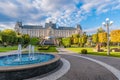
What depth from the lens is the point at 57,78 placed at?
24.8 ft

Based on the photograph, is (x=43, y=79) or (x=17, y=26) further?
(x=17, y=26)

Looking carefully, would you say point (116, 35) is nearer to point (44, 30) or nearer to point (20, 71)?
point (20, 71)

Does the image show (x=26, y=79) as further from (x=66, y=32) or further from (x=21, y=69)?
(x=66, y=32)

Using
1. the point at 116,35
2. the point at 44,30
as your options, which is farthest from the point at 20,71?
the point at 44,30

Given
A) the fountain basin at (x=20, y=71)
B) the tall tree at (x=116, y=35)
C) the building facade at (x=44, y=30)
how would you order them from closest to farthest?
the fountain basin at (x=20, y=71)
the tall tree at (x=116, y=35)
the building facade at (x=44, y=30)

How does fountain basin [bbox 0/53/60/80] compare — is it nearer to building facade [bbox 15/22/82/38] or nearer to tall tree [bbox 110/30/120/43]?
tall tree [bbox 110/30/120/43]

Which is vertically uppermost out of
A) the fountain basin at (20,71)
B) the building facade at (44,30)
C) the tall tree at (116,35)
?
the building facade at (44,30)

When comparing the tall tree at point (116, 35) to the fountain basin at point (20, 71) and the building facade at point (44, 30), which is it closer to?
the fountain basin at point (20, 71)

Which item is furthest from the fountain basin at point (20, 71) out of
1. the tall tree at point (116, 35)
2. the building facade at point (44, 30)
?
the building facade at point (44, 30)

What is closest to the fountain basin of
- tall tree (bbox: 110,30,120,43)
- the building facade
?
tall tree (bbox: 110,30,120,43)

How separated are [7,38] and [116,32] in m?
43.3

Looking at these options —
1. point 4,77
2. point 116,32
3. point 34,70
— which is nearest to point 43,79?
point 34,70

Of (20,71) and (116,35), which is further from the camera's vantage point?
(116,35)

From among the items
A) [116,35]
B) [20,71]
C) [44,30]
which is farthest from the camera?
[44,30]
